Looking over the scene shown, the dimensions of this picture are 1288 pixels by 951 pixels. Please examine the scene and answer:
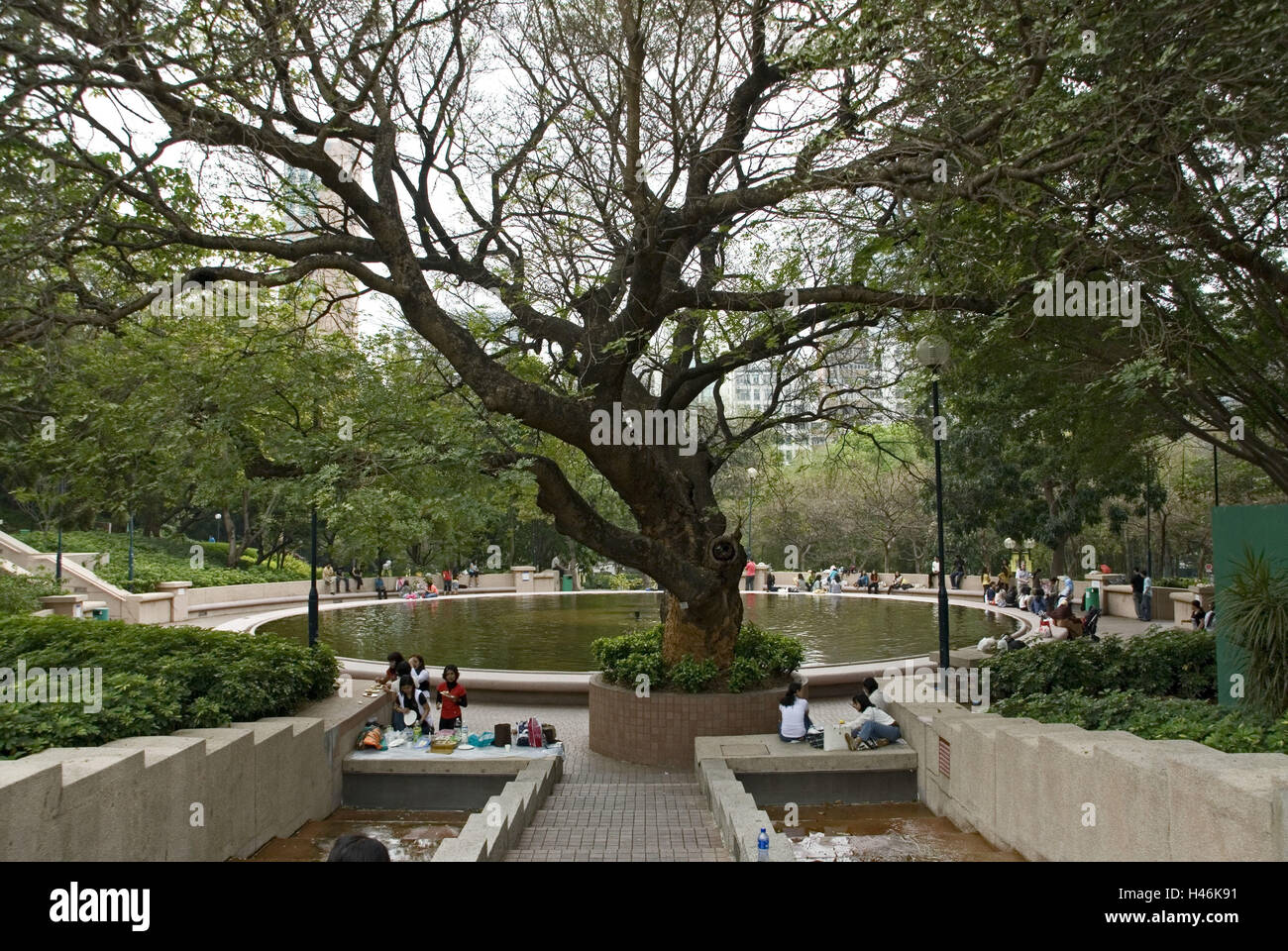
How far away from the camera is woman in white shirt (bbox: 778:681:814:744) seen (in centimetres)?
1170

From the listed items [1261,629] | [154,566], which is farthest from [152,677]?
[154,566]

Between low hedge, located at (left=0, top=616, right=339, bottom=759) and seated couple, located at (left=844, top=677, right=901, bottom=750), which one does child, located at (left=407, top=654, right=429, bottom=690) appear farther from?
seated couple, located at (left=844, top=677, right=901, bottom=750)

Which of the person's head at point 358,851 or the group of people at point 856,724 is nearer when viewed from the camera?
the person's head at point 358,851

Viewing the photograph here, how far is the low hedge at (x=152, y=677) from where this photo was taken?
7234 mm

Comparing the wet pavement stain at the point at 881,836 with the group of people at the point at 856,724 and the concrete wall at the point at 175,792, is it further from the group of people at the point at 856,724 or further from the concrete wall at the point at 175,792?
the concrete wall at the point at 175,792

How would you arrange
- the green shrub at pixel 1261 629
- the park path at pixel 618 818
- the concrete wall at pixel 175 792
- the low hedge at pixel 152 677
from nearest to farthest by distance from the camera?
1. the concrete wall at pixel 175 792
2. the low hedge at pixel 152 677
3. the park path at pixel 618 818
4. the green shrub at pixel 1261 629

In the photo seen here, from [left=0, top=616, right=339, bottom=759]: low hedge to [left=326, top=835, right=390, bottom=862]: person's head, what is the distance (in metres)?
3.91

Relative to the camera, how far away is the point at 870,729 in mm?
11477

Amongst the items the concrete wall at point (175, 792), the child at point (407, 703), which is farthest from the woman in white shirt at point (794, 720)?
the concrete wall at point (175, 792)

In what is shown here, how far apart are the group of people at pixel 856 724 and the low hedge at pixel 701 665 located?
3.86ft

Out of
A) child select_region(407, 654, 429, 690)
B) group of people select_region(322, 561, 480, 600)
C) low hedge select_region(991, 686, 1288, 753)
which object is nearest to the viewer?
low hedge select_region(991, 686, 1288, 753)

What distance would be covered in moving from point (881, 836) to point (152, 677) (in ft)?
24.7

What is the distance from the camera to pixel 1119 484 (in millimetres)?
34750

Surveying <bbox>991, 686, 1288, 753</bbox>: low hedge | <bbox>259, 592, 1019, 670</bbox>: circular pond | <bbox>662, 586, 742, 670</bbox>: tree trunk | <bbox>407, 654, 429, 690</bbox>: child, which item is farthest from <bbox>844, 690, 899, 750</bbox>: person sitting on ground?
<bbox>259, 592, 1019, 670</bbox>: circular pond
